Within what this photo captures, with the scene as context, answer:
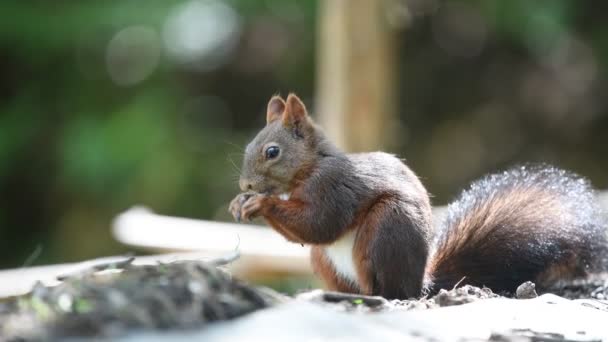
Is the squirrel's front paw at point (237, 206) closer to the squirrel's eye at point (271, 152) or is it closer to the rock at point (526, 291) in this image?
the squirrel's eye at point (271, 152)

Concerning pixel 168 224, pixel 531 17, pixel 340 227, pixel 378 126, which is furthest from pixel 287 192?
pixel 531 17

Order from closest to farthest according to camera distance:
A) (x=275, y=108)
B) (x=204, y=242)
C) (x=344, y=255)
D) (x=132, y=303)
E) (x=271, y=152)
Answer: (x=132, y=303), (x=344, y=255), (x=271, y=152), (x=275, y=108), (x=204, y=242)

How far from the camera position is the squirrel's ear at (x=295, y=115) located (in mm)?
2295

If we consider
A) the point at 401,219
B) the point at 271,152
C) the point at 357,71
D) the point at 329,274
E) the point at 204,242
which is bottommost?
the point at 204,242

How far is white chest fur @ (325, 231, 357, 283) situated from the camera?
6.84 ft

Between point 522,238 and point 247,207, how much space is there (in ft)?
2.28

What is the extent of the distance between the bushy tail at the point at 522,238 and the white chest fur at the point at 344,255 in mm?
204

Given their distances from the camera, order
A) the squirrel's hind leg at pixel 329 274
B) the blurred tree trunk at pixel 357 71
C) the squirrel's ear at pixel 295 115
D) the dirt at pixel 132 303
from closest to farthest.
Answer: the dirt at pixel 132 303
the squirrel's hind leg at pixel 329 274
the squirrel's ear at pixel 295 115
the blurred tree trunk at pixel 357 71

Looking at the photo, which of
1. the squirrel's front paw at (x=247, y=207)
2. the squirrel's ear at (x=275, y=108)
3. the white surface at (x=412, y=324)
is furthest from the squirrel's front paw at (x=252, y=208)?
the white surface at (x=412, y=324)

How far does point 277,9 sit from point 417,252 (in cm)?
427

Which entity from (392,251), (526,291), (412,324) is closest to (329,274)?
(392,251)

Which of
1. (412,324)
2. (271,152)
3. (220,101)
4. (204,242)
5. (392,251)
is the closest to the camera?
(412,324)

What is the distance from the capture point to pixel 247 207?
2.04m

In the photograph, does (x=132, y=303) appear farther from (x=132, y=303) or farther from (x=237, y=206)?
(x=237, y=206)
